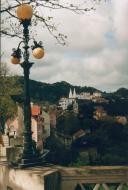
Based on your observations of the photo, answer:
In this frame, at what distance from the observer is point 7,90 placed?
51.2 metres

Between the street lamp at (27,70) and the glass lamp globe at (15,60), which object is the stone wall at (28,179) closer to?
the street lamp at (27,70)

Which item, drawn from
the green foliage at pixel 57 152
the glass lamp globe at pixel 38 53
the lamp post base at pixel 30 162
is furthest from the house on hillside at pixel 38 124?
the lamp post base at pixel 30 162

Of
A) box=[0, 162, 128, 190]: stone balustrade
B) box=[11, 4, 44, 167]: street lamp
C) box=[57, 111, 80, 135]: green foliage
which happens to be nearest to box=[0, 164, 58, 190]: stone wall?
box=[0, 162, 128, 190]: stone balustrade

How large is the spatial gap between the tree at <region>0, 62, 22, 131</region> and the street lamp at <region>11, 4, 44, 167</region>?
39.2m

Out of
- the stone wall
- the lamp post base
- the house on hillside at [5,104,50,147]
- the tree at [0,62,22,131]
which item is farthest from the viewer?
the house on hillside at [5,104,50,147]

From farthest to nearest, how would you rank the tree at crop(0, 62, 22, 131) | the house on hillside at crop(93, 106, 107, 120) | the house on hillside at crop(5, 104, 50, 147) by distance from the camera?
the house on hillside at crop(93, 106, 107, 120)
the house on hillside at crop(5, 104, 50, 147)
the tree at crop(0, 62, 22, 131)

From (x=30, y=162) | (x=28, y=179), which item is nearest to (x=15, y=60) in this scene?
(x=30, y=162)

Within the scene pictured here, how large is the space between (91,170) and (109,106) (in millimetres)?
129092

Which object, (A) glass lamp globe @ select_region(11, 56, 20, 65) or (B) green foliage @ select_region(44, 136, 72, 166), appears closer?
(A) glass lamp globe @ select_region(11, 56, 20, 65)

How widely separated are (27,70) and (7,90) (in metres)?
43.5

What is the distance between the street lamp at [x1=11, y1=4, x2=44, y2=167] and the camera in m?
7.60

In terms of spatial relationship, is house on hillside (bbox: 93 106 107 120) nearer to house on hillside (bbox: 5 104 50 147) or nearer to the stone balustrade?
house on hillside (bbox: 5 104 50 147)

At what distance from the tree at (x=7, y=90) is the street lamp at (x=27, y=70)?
3918 cm

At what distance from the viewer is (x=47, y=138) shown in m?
69.5
